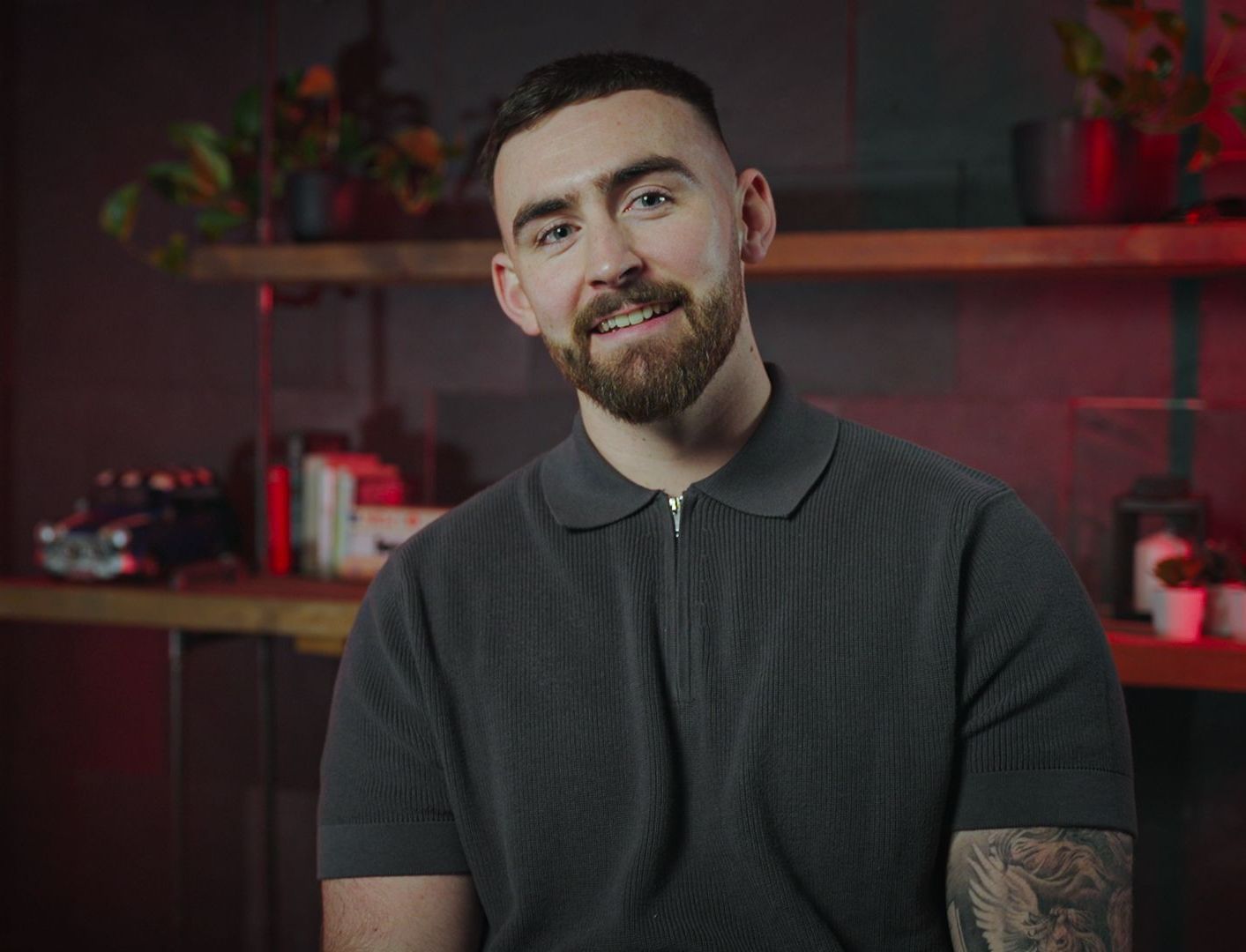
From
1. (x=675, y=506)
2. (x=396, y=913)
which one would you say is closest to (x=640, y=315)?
(x=675, y=506)

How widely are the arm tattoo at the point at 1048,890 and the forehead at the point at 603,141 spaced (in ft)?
2.47

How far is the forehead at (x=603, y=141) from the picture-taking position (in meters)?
1.34

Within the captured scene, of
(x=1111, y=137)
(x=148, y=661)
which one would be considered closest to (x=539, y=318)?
(x=1111, y=137)

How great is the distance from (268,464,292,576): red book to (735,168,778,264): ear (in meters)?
1.44

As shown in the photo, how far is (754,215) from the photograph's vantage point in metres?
1.48

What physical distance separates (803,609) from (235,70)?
2156mm

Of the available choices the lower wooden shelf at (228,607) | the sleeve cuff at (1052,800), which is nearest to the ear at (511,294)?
the sleeve cuff at (1052,800)

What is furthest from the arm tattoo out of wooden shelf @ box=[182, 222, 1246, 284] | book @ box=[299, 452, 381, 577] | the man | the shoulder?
book @ box=[299, 452, 381, 577]

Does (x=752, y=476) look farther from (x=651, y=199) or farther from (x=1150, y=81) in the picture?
(x=1150, y=81)

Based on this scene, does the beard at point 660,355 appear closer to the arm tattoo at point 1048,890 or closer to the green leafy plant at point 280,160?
the arm tattoo at point 1048,890

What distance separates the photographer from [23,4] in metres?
3.04

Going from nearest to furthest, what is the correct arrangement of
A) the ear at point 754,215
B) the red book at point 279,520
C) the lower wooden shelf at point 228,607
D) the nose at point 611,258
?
1. the nose at point 611,258
2. the ear at point 754,215
3. the lower wooden shelf at point 228,607
4. the red book at point 279,520

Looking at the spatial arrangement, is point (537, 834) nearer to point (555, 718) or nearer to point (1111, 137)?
point (555, 718)

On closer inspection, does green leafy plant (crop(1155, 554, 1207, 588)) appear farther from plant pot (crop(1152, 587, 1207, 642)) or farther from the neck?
the neck
